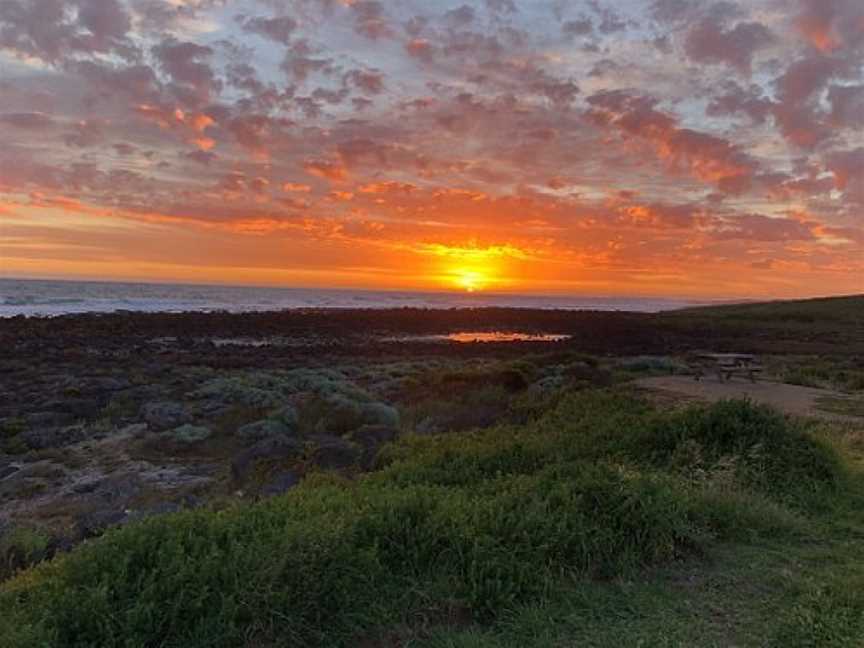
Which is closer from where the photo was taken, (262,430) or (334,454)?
(334,454)

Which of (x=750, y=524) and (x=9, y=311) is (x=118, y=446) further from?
(x=9, y=311)

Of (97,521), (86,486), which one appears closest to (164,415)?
(86,486)

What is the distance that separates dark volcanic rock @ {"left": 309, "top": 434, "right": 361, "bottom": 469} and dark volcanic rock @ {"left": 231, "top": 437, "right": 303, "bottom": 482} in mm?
316

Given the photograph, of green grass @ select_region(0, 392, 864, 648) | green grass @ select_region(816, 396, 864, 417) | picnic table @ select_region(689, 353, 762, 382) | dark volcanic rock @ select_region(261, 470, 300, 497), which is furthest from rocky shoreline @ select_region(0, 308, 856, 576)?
green grass @ select_region(816, 396, 864, 417)

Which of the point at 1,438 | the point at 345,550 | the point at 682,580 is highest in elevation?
the point at 345,550

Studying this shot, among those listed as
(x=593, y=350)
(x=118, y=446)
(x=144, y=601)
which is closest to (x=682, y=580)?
(x=144, y=601)

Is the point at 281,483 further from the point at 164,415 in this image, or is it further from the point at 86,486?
the point at 164,415

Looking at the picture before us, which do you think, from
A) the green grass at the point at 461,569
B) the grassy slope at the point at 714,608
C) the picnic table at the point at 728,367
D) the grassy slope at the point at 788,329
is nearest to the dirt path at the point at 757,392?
the picnic table at the point at 728,367

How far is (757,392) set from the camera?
1464 centimetres

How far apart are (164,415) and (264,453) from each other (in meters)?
6.05

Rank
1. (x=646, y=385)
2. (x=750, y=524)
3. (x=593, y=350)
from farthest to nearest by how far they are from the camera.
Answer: (x=593, y=350), (x=646, y=385), (x=750, y=524)

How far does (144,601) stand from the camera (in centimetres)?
411

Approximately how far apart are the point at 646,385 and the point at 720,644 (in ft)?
36.8

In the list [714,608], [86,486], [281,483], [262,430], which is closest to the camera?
[714,608]
